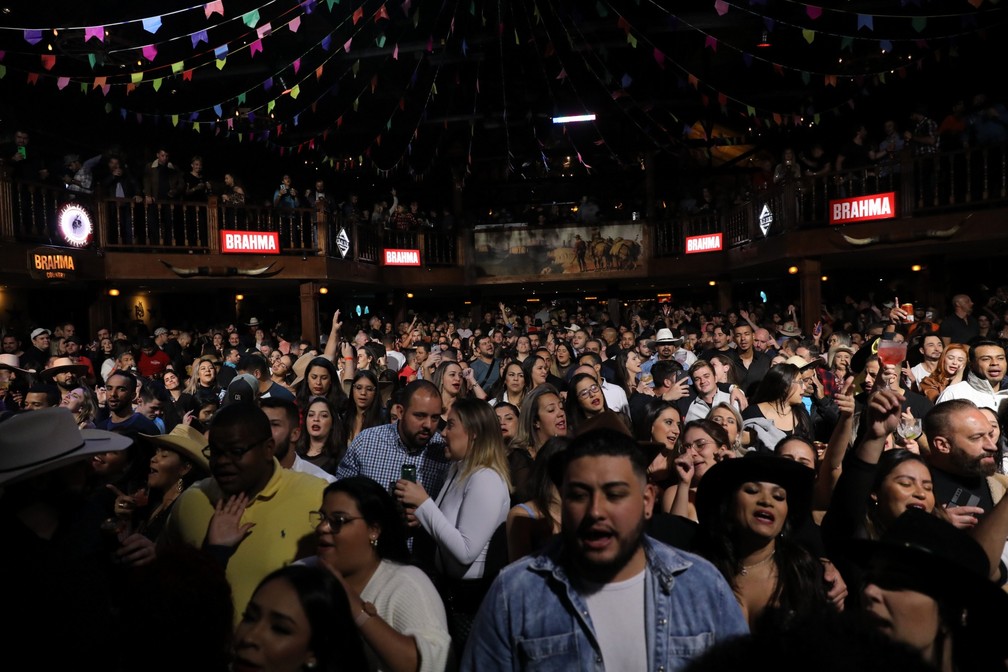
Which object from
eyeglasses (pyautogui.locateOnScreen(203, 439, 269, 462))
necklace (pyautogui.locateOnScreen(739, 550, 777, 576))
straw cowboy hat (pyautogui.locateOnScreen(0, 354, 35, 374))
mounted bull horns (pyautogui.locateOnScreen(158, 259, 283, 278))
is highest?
mounted bull horns (pyautogui.locateOnScreen(158, 259, 283, 278))

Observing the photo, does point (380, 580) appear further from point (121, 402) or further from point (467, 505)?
point (121, 402)

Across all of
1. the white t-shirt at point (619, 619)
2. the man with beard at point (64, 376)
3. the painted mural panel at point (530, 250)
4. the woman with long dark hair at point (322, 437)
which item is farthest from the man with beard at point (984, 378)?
the painted mural panel at point (530, 250)

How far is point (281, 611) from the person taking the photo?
199 cm

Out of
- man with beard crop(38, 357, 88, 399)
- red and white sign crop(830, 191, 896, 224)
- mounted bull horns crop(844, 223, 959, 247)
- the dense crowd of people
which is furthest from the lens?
red and white sign crop(830, 191, 896, 224)

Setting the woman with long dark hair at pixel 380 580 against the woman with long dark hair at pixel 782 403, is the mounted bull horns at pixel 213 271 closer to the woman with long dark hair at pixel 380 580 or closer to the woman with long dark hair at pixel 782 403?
the woman with long dark hair at pixel 782 403

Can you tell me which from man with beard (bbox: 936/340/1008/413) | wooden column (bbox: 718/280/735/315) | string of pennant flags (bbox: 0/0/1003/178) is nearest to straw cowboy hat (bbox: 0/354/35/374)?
string of pennant flags (bbox: 0/0/1003/178)

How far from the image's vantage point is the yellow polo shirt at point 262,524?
2.79 metres

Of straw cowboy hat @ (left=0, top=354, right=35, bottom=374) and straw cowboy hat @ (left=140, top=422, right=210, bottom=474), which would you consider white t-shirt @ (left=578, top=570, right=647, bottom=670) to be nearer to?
straw cowboy hat @ (left=140, top=422, right=210, bottom=474)

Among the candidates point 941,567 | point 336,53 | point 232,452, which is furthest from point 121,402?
point 336,53

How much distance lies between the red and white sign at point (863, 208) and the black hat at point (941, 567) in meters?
12.4

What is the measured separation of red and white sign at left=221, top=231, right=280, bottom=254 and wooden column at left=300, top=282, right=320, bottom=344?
1.19 metres

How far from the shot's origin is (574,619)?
6.40 ft

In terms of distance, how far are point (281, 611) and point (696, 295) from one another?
26148 millimetres

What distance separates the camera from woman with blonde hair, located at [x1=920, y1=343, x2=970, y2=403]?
20.0 feet
